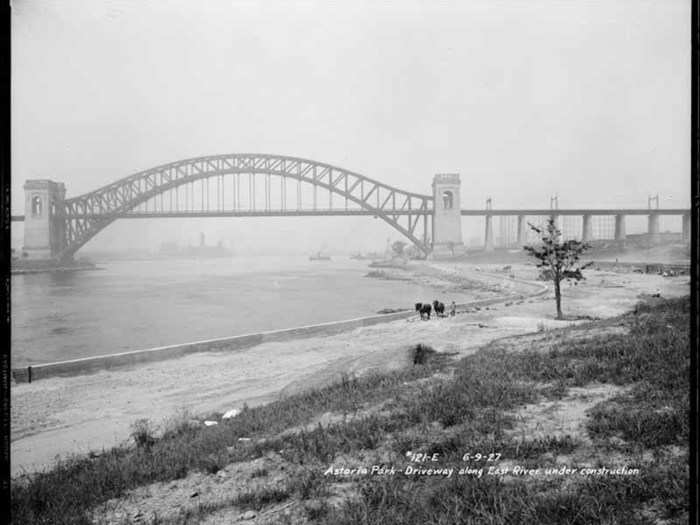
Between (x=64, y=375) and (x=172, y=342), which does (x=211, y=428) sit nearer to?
(x=64, y=375)

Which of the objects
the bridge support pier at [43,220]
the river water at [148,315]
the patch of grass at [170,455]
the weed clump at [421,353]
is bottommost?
the river water at [148,315]

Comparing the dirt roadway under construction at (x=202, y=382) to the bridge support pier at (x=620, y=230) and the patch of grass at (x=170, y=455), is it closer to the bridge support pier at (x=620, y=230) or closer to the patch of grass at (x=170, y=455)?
the patch of grass at (x=170, y=455)

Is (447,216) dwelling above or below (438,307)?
above

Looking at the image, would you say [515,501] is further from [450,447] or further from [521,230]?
[521,230]

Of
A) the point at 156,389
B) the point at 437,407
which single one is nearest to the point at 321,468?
the point at 437,407

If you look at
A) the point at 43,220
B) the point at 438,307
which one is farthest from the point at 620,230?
the point at 43,220

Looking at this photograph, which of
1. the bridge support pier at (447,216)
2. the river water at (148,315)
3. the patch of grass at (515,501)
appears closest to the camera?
the patch of grass at (515,501)

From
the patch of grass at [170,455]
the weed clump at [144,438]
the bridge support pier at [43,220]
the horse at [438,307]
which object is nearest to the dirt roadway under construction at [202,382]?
the weed clump at [144,438]

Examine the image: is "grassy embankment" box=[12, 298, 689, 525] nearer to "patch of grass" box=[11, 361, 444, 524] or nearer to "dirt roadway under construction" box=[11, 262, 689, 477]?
"patch of grass" box=[11, 361, 444, 524]
